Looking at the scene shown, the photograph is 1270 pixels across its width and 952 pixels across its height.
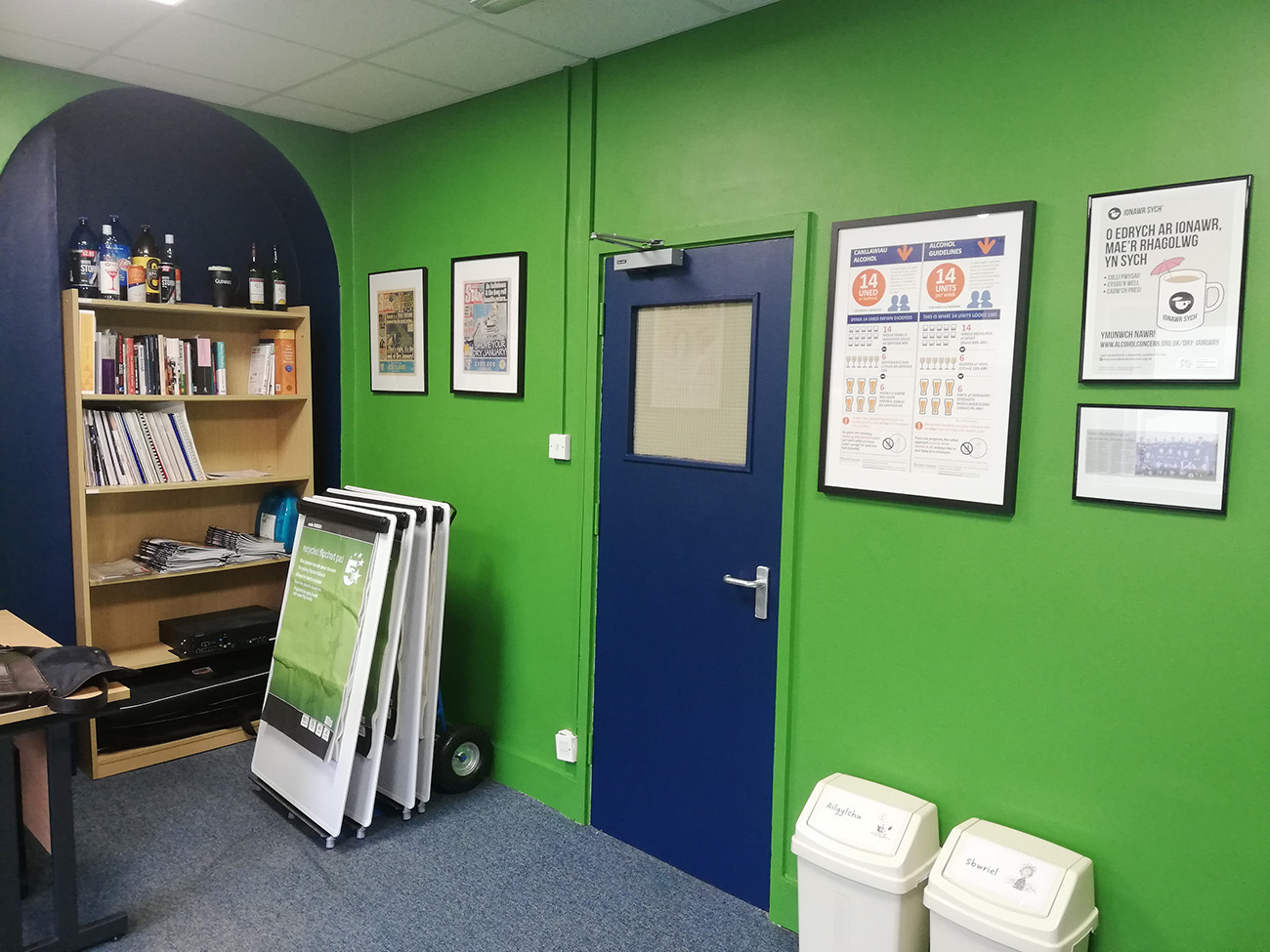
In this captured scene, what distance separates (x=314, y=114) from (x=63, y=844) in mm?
2852

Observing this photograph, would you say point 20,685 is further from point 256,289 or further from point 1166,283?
point 1166,283

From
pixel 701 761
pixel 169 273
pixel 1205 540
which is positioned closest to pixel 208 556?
pixel 169 273

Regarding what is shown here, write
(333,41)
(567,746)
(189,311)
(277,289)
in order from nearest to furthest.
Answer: (333,41), (567,746), (189,311), (277,289)

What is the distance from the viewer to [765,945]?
2.49 m

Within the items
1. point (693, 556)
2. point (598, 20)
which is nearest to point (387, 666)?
point (693, 556)

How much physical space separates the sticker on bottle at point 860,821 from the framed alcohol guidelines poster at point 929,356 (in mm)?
785

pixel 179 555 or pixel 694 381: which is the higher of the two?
pixel 694 381

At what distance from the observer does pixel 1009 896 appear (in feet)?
6.35

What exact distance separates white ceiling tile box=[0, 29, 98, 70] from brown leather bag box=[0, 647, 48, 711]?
2.04m

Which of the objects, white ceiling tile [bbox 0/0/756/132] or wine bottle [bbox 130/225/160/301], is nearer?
white ceiling tile [bbox 0/0/756/132]

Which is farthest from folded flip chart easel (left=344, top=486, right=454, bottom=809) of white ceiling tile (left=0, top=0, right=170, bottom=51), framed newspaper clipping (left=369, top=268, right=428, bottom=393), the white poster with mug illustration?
the white poster with mug illustration

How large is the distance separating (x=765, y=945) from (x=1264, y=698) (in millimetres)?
1439

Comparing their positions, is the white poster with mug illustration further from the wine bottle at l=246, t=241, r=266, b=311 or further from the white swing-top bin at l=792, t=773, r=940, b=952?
the wine bottle at l=246, t=241, r=266, b=311

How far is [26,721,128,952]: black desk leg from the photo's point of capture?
231 cm
